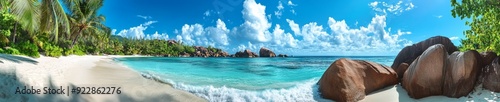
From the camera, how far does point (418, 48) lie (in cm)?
1128

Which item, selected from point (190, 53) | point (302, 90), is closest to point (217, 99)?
point (302, 90)

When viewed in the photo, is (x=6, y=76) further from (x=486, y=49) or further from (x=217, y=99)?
(x=486, y=49)

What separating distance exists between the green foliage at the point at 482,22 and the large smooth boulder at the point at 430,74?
1337 millimetres

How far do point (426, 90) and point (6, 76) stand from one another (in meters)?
11.0

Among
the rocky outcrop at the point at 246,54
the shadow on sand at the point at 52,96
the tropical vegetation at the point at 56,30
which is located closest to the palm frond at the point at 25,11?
the tropical vegetation at the point at 56,30

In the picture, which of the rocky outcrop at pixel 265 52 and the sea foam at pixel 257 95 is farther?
the rocky outcrop at pixel 265 52

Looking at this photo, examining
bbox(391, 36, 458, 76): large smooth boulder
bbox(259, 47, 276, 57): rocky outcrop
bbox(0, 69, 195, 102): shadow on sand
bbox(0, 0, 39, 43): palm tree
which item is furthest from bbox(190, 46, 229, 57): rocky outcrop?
bbox(0, 69, 195, 102): shadow on sand

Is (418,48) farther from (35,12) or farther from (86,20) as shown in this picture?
(86,20)

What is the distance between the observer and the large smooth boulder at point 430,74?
8.19 meters

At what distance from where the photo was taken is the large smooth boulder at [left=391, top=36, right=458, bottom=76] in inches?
426

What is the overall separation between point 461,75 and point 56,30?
15270 millimetres

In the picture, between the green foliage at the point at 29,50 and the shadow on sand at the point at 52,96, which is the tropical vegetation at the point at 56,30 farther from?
the shadow on sand at the point at 52,96

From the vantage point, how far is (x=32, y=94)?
7.03 m

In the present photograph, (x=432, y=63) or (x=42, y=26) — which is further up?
(x=42, y=26)
